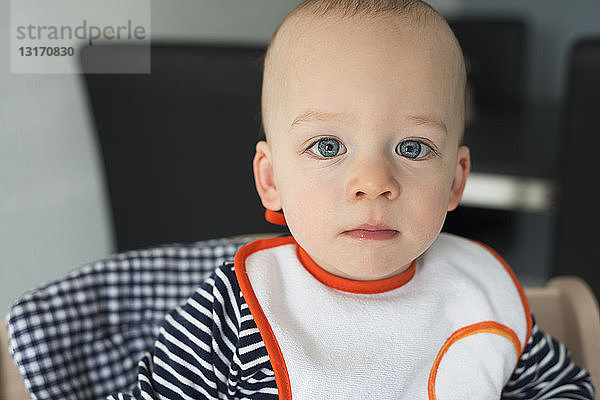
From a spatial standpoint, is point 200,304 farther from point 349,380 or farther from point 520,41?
point 520,41

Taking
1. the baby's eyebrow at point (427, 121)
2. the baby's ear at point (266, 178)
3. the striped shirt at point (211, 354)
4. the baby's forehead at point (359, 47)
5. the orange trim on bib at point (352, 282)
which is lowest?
the striped shirt at point (211, 354)

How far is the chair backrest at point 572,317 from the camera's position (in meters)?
0.86

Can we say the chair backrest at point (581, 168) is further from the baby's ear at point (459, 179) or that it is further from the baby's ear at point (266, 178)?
the baby's ear at point (266, 178)

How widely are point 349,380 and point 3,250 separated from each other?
545mm

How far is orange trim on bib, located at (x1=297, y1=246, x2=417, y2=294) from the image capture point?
671 mm

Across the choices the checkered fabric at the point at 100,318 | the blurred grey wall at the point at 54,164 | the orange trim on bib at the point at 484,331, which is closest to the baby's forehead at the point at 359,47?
the orange trim on bib at the point at 484,331

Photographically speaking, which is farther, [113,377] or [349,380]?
[113,377]

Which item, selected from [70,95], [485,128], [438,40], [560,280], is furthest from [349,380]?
[485,128]

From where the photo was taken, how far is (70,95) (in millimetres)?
1062

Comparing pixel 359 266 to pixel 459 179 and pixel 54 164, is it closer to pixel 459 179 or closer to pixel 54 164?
pixel 459 179

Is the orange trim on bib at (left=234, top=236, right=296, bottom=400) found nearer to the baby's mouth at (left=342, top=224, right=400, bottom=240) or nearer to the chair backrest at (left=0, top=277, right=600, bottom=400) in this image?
the baby's mouth at (left=342, top=224, right=400, bottom=240)

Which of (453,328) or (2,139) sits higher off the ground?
(2,139)

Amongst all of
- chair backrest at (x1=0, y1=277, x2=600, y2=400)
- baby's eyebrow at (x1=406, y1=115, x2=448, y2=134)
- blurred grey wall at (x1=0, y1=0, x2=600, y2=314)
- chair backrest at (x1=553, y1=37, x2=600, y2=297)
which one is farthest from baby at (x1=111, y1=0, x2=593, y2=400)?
chair backrest at (x1=553, y1=37, x2=600, y2=297)

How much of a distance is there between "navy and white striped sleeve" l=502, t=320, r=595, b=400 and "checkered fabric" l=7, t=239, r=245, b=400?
0.38 meters
